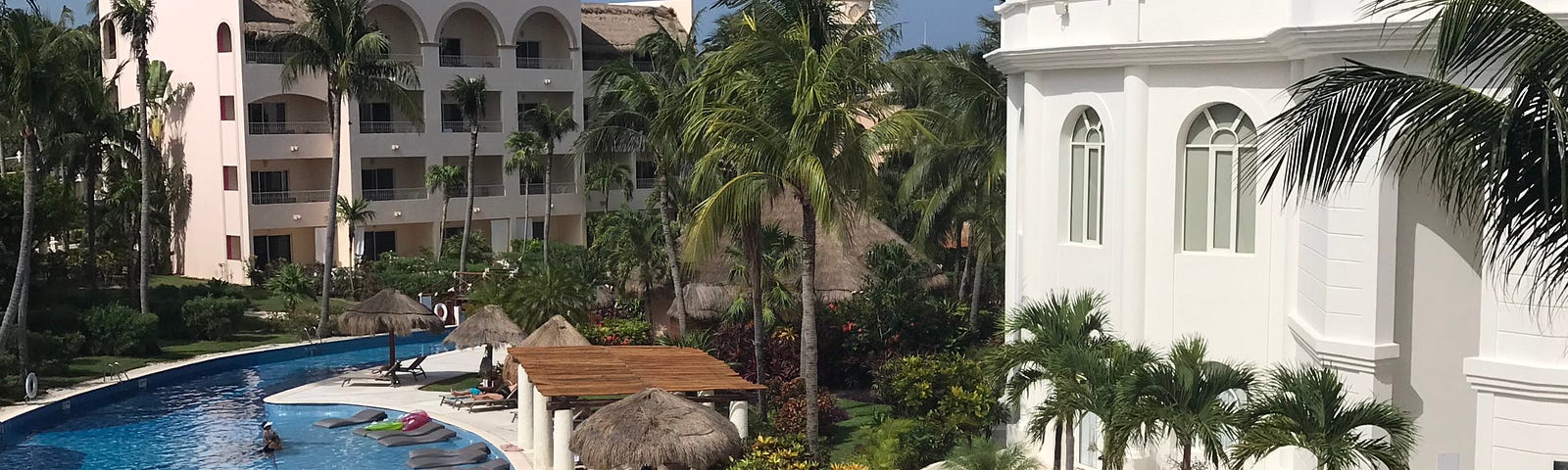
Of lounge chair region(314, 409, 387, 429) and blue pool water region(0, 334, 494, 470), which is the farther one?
lounge chair region(314, 409, 387, 429)

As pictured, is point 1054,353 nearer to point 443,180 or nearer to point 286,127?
point 443,180

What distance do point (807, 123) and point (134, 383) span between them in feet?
55.7

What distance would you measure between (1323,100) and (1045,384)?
436 inches

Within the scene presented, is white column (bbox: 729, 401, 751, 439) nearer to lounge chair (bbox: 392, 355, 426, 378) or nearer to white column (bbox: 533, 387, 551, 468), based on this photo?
white column (bbox: 533, 387, 551, 468)

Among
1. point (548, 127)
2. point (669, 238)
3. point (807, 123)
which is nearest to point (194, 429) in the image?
point (669, 238)

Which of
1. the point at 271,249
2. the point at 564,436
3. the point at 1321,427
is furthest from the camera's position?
the point at 271,249

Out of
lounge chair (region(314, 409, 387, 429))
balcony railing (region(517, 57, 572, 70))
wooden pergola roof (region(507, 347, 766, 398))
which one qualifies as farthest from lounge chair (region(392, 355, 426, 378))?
balcony railing (region(517, 57, 572, 70))

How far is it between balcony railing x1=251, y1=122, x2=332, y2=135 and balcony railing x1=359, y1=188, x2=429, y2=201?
253cm

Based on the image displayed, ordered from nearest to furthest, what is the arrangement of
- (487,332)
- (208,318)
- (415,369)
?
1. (487,332)
2. (415,369)
3. (208,318)

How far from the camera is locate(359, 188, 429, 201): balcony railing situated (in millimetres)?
46781

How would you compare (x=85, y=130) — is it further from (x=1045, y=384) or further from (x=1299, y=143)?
(x=1299, y=143)

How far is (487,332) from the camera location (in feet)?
86.5

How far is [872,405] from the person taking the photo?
23.8 m

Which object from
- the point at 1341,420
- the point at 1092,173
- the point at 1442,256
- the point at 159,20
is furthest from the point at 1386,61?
the point at 159,20
